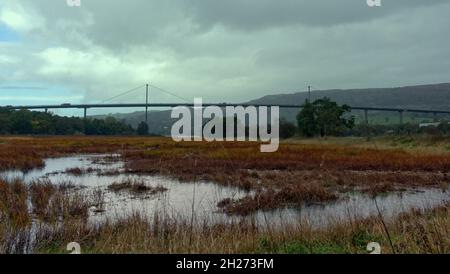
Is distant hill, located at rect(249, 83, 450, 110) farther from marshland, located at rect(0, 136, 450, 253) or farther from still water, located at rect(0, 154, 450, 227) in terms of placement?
still water, located at rect(0, 154, 450, 227)

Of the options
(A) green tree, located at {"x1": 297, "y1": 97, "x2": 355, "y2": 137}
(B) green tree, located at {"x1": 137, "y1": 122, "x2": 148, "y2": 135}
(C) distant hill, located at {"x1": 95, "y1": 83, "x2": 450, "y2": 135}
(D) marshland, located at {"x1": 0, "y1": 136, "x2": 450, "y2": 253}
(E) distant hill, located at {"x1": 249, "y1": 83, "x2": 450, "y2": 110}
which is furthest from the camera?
(E) distant hill, located at {"x1": 249, "y1": 83, "x2": 450, "y2": 110}

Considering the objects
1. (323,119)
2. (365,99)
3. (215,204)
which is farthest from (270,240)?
(365,99)

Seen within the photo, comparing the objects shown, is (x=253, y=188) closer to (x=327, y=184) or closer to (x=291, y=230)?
(x=327, y=184)

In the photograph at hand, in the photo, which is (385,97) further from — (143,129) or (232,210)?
(232,210)

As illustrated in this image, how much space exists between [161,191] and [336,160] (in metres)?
17.1

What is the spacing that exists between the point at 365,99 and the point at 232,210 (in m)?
97.1

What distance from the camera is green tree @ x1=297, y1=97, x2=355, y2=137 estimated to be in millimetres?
73625

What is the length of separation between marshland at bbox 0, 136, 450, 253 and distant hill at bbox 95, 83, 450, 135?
62180 millimetres

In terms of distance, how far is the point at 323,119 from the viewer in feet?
242

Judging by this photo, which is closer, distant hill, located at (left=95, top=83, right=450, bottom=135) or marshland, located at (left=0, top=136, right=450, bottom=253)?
marshland, located at (left=0, top=136, right=450, bottom=253)

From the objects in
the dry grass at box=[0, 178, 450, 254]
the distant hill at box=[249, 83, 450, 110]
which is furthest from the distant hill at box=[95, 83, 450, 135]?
the dry grass at box=[0, 178, 450, 254]

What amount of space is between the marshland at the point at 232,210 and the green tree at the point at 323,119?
44.3 meters

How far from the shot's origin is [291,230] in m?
6.85
